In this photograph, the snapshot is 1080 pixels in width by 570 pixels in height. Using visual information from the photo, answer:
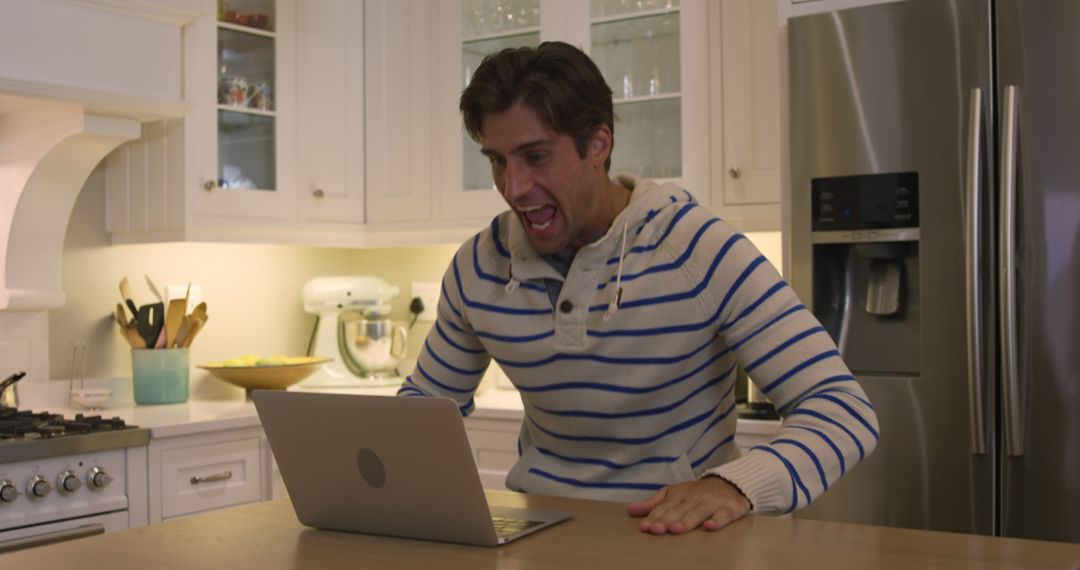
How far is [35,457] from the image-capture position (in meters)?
2.43

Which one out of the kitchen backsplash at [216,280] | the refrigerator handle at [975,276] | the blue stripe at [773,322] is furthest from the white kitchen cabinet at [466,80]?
the blue stripe at [773,322]

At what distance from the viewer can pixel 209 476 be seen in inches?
113

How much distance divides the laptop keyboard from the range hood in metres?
1.85

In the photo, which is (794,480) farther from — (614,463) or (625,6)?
(625,6)

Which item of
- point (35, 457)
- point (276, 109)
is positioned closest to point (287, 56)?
point (276, 109)

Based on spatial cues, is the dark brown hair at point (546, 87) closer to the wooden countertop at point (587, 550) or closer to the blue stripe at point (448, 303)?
the blue stripe at point (448, 303)

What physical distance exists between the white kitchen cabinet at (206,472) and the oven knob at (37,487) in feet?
0.98

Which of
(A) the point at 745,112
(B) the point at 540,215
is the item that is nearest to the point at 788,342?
(B) the point at 540,215

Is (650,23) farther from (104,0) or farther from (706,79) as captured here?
(104,0)

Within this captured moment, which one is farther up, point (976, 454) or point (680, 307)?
point (680, 307)

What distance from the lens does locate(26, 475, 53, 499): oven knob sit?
2412 mm

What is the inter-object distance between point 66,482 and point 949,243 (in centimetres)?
187

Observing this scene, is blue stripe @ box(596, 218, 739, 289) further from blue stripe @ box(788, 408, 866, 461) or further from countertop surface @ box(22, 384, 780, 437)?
countertop surface @ box(22, 384, 780, 437)

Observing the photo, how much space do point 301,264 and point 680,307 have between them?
251 centimetres
